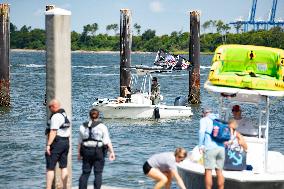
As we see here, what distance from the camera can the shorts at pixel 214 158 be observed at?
51.4ft

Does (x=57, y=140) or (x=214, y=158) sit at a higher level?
(x=57, y=140)

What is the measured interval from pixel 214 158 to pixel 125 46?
24.3 metres

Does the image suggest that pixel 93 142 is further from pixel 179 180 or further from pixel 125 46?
pixel 125 46

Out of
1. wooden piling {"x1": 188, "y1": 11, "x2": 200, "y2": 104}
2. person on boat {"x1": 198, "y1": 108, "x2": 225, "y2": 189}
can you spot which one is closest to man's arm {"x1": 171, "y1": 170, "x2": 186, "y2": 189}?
person on boat {"x1": 198, "y1": 108, "x2": 225, "y2": 189}

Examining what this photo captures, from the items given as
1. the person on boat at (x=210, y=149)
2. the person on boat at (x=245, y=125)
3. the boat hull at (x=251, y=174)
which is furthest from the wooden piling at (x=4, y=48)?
the person on boat at (x=210, y=149)

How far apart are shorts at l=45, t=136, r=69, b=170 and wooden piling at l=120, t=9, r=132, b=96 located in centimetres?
2381

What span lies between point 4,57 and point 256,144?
23.4 metres

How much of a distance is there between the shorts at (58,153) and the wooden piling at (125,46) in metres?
23.8

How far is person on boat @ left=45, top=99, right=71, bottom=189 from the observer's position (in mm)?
14641

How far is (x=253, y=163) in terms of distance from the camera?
56.5ft

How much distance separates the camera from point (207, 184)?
16.0 m

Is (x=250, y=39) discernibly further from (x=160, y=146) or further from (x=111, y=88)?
(x=160, y=146)

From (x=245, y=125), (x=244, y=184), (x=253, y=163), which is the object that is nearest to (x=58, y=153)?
(x=244, y=184)

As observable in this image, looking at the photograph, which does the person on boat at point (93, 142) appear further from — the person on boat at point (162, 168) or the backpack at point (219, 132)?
the backpack at point (219, 132)
